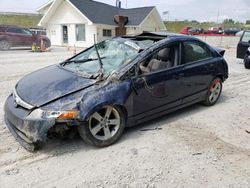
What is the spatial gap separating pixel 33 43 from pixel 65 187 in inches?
704

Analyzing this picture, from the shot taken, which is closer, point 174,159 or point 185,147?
point 174,159

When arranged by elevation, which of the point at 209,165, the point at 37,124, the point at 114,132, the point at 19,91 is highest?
the point at 19,91

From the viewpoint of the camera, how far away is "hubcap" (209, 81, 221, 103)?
5.52 meters

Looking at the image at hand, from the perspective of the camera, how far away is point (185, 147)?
3703mm

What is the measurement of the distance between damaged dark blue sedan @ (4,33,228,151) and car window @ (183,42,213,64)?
0.05 feet

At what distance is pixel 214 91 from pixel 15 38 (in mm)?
16663

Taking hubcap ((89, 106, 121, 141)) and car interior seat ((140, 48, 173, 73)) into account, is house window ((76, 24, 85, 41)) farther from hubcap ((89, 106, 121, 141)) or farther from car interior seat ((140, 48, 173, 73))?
hubcap ((89, 106, 121, 141))

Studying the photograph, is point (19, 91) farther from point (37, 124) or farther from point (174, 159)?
point (174, 159)

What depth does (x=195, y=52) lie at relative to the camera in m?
5.01

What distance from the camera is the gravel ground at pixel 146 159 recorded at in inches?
114

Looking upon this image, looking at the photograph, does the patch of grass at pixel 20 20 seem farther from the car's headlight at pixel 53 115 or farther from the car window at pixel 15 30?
the car's headlight at pixel 53 115

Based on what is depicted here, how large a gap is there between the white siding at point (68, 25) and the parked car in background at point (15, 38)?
5.44m

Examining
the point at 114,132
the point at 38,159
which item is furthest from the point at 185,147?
the point at 38,159

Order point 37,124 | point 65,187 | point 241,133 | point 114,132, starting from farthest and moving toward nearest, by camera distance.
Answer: point 241,133 < point 114,132 < point 37,124 < point 65,187
